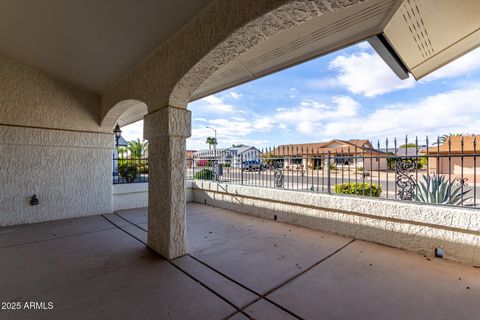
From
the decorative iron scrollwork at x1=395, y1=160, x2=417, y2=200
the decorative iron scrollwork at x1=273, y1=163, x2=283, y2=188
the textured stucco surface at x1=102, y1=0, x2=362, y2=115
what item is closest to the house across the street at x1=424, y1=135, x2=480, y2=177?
the decorative iron scrollwork at x1=395, y1=160, x2=417, y2=200

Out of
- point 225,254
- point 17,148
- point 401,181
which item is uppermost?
point 17,148

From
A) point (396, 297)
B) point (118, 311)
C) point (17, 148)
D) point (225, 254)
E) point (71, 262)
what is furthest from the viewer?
point (17, 148)

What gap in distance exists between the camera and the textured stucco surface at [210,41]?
1.88 meters

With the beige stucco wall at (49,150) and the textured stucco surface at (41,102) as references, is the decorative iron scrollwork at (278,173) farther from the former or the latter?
the textured stucco surface at (41,102)

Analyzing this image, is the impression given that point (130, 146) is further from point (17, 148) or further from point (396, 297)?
point (396, 297)

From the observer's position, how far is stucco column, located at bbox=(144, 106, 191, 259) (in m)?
3.18

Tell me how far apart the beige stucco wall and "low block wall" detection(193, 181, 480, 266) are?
13.7 ft

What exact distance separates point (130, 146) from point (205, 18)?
9674 mm

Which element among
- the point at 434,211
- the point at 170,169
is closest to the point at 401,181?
the point at 434,211

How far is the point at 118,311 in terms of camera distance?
79.8 inches

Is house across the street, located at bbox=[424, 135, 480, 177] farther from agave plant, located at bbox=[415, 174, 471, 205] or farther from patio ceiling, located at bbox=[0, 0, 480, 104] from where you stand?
patio ceiling, located at bbox=[0, 0, 480, 104]

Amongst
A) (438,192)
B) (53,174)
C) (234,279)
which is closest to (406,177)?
(438,192)

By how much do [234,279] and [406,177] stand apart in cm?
345

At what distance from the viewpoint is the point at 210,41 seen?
7.97 ft
